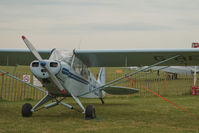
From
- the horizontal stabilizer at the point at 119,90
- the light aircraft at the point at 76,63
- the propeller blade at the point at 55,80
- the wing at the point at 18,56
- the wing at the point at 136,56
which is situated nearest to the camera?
the propeller blade at the point at 55,80

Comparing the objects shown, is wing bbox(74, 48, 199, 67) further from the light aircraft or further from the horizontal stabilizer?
the horizontal stabilizer

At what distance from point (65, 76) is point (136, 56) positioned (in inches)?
101

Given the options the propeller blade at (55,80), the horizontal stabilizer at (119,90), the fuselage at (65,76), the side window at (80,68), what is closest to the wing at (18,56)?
the side window at (80,68)

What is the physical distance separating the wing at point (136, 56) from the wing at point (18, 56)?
140cm

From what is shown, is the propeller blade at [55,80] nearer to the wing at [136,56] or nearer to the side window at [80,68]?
the side window at [80,68]

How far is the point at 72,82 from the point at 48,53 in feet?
5.59

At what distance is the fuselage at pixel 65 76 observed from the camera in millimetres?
7746

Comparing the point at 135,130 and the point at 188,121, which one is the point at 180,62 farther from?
the point at 135,130

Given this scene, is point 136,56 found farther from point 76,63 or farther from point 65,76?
point 65,76

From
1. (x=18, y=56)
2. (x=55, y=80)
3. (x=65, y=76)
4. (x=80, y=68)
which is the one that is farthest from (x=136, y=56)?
(x=18, y=56)

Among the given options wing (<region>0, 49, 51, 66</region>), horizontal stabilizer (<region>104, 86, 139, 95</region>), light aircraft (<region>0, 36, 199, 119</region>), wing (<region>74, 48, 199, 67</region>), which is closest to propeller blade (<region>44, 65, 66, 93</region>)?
light aircraft (<region>0, 36, 199, 119</region>)

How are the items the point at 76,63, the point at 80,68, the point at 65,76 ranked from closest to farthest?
the point at 65,76 → the point at 76,63 → the point at 80,68

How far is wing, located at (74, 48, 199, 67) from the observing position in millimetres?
9188

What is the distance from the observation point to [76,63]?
30.7ft
